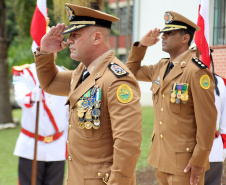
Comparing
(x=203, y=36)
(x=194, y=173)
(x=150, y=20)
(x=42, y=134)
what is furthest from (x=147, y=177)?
(x=150, y=20)

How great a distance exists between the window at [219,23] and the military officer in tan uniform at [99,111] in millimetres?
4964

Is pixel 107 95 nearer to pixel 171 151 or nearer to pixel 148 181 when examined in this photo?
pixel 171 151

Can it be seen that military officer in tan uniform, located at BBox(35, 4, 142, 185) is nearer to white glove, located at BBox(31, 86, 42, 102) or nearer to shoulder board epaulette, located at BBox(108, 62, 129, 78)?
shoulder board epaulette, located at BBox(108, 62, 129, 78)

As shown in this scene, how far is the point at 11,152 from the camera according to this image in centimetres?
860

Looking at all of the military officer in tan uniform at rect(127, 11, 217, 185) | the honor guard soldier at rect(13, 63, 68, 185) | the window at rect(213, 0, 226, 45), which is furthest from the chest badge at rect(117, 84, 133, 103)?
the window at rect(213, 0, 226, 45)

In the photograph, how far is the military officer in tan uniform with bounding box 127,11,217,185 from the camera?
293cm

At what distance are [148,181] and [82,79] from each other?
139 inches

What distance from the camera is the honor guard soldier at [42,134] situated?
12.5 ft

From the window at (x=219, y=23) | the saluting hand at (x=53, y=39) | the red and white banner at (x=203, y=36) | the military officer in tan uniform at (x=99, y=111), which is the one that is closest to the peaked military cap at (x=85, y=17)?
the military officer in tan uniform at (x=99, y=111)

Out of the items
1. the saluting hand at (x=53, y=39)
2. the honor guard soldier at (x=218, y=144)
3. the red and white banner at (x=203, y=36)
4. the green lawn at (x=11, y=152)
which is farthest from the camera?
the green lawn at (x=11, y=152)

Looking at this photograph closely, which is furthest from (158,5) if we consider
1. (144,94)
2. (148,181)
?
(148,181)

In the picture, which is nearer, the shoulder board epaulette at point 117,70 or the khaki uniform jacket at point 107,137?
the khaki uniform jacket at point 107,137

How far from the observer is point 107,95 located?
7.04 ft

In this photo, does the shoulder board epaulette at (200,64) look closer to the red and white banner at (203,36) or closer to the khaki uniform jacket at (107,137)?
the red and white banner at (203,36)
